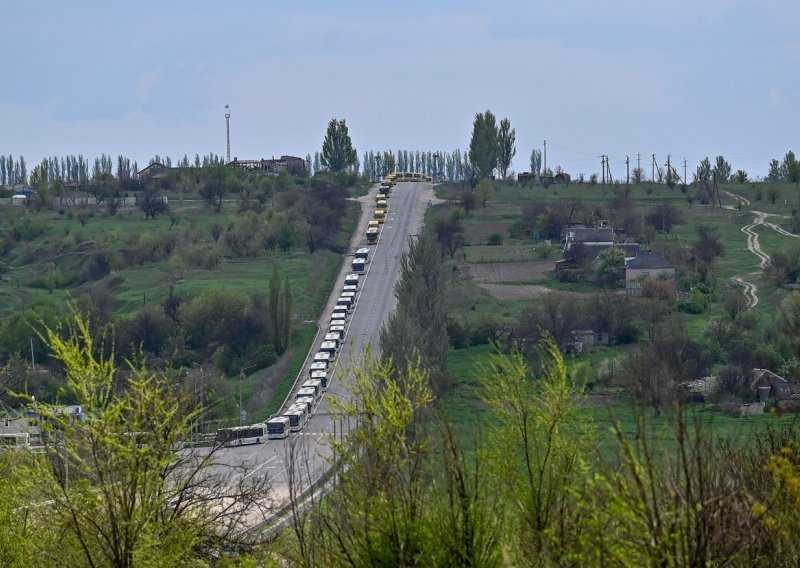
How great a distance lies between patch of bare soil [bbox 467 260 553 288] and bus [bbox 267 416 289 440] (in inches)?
877

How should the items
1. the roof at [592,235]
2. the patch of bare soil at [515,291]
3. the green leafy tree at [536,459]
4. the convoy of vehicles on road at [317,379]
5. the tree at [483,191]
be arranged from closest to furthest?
1. the green leafy tree at [536,459]
2. the convoy of vehicles on road at [317,379]
3. the patch of bare soil at [515,291]
4. the roof at [592,235]
5. the tree at [483,191]

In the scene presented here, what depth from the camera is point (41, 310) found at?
50.6 meters

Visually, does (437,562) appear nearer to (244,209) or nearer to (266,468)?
(266,468)

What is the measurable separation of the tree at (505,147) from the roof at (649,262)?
1531 inches

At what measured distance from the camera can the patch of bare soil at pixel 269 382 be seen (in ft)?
138

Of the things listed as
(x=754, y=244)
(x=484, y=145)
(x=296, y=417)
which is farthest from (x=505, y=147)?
(x=296, y=417)

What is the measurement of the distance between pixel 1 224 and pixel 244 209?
47.7 ft

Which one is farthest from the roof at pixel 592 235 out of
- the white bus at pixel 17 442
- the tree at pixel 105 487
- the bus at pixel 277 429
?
the tree at pixel 105 487

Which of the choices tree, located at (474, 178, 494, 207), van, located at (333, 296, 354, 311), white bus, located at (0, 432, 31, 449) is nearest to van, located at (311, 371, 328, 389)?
van, located at (333, 296, 354, 311)

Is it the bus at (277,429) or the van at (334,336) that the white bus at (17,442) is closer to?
the bus at (277,429)

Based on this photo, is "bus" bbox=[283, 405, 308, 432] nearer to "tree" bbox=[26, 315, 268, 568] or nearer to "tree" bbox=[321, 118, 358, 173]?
"tree" bbox=[26, 315, 268, 568]

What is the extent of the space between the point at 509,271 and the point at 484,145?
111ft

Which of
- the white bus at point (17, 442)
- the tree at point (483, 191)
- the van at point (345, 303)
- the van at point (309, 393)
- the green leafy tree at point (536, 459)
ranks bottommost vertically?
the van at point (309, 393)

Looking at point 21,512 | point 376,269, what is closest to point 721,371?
point 376,269
